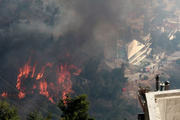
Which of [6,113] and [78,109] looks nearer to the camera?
[78,109]

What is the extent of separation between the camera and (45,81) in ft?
278

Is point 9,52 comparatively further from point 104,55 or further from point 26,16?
point 104,55

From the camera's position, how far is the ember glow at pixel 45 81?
261 ft

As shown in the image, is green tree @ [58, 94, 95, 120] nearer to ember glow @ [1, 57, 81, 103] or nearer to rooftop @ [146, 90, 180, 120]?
rooftop @ [146, 90, 180, 120]

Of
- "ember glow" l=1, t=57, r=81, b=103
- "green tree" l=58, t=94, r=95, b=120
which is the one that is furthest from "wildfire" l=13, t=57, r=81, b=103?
"green tree" l=58, t=94, r=95, b=120

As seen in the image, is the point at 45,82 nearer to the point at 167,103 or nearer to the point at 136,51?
the point at 136,51

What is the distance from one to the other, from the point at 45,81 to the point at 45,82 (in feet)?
1.83

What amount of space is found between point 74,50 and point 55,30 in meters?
15.5

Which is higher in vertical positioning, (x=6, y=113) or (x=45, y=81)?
(x=45, y=81)

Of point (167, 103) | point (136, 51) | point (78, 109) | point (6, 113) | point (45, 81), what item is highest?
point (136, 51)

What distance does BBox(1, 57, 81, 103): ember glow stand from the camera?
79.5m

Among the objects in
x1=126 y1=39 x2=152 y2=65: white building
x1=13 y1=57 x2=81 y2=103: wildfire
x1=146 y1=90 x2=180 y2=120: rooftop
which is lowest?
x1=146 y1=90 x2=180 y2=120: rooftop

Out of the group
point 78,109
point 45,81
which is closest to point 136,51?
point 45,81

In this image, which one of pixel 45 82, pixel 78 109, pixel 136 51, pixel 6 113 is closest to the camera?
pixel 78 109
